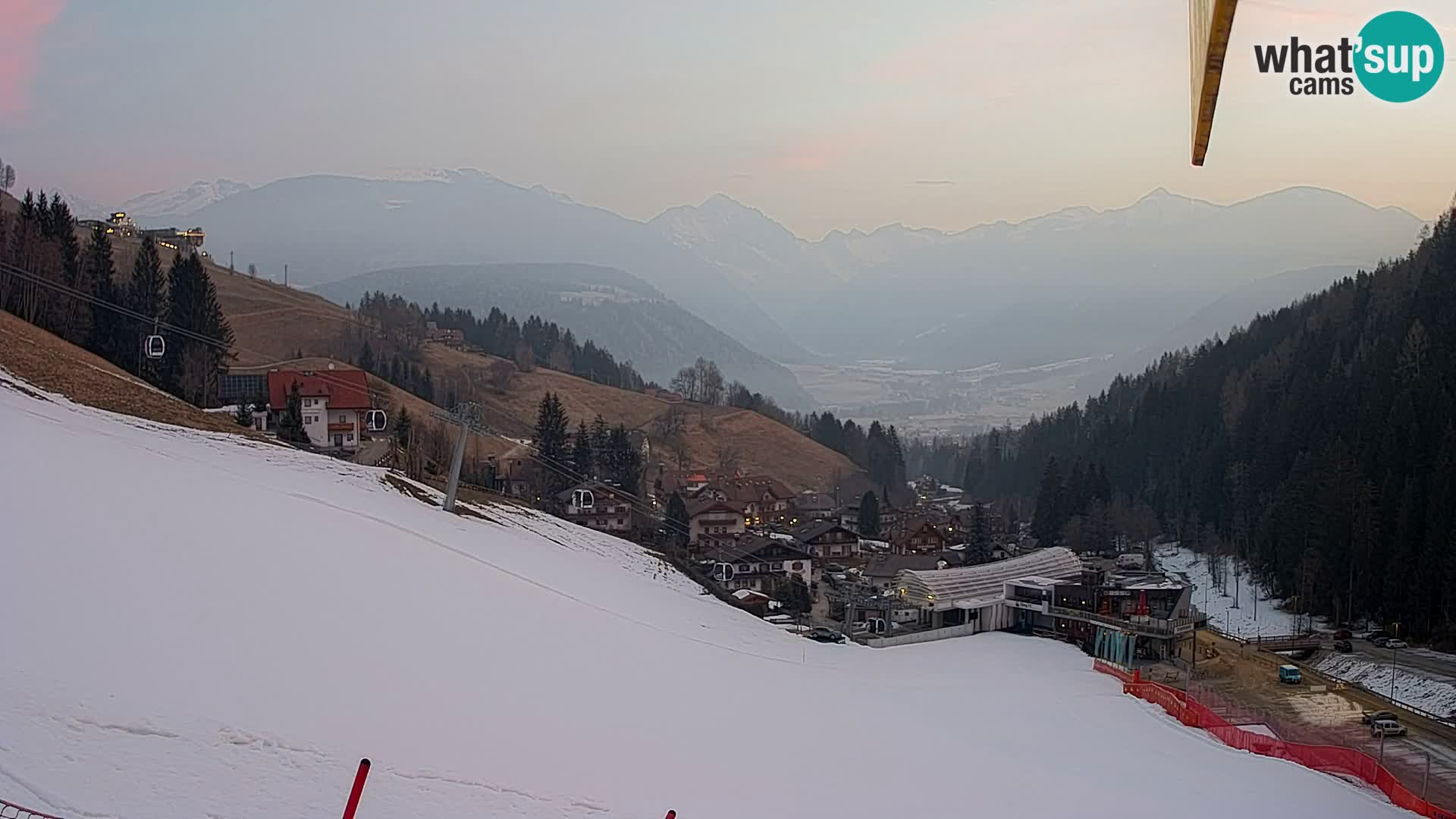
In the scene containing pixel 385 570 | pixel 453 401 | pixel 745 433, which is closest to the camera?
pixel 385 570

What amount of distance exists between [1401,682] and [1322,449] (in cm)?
2802

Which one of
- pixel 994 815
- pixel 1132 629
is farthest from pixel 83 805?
pixel 1132 629

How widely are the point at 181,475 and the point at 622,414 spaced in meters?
78.9

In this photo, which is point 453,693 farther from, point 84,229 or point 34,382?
point 84,229

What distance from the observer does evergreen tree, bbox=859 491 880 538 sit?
65000 millimetres

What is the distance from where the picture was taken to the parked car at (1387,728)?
74.9 ft

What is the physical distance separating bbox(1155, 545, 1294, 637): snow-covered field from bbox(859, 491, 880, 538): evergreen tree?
1724 cm

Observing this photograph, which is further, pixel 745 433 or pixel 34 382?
pixel 745 433

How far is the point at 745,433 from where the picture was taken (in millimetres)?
95500

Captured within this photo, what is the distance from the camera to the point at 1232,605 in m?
46.7

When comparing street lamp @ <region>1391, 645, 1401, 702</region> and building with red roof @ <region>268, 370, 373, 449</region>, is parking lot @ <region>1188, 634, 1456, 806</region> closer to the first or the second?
street lamp @ <region>1391, 645, 1401, 702</region>

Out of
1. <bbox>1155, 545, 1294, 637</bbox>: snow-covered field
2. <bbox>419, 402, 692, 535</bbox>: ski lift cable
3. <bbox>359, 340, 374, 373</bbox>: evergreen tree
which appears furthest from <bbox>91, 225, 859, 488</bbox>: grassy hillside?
<bbox>1155, 545, 1294, 637</bbox>: snow-covered field

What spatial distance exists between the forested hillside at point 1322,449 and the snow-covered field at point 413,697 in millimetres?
26540

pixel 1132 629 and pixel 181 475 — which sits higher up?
pixel 181 475
